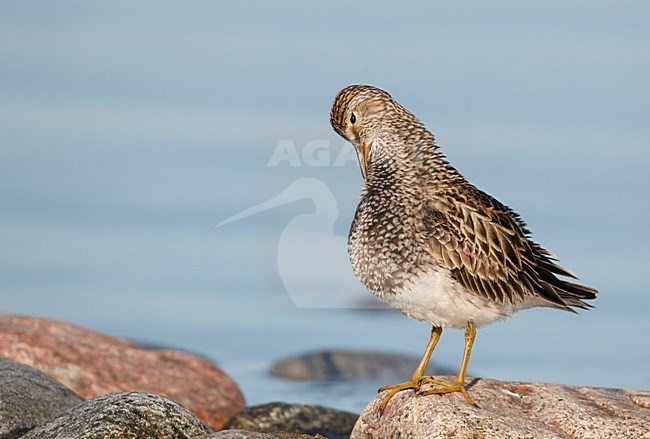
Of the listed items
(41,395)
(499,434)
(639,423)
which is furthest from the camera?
(41,395)

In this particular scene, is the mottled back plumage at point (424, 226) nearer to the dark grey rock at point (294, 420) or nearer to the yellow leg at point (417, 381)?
the yellow leg at point (417, 381)

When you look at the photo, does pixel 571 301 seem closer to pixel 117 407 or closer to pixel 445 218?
pixel 445 218

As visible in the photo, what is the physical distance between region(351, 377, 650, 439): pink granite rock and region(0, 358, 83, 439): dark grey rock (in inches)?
129

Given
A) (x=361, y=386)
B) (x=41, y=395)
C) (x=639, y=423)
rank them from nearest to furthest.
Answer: (x=639, y=423)
(x=41, y=395)
(x=361, y=386)

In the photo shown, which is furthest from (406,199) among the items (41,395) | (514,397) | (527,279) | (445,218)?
(41,395)

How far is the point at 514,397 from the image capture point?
11.1 meters

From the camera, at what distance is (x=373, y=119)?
37.1 ft

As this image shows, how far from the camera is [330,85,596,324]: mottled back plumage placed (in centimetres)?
1053

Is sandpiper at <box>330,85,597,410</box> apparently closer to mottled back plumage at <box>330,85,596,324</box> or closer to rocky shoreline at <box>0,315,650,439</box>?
mottled back plumage at <box>330,85,596,324</box>

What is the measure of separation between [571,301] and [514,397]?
111cm

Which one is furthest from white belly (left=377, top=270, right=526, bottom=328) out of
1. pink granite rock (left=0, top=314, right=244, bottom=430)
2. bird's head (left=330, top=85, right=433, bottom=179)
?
pink granite rock (left=0, top=314, right=244, bottom=430)

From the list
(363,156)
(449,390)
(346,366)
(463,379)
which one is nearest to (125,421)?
(449,390)

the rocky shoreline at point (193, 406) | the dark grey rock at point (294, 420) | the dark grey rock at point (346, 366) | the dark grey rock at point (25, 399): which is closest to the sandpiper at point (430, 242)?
the rocky shoreline at point (193, 406)

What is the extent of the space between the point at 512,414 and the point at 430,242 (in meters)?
1.79
